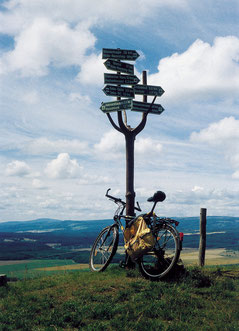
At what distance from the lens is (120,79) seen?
1225 centimetres

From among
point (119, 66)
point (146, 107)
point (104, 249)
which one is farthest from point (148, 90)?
point (104, 249)

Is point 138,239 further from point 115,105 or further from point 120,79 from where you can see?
point 120,79

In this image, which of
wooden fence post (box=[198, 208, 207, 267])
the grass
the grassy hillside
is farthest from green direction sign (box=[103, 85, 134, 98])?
the grass

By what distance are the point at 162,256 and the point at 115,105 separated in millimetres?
6106

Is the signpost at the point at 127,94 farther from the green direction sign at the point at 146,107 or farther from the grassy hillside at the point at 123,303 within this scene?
the grassy hillside at the point at 123,303

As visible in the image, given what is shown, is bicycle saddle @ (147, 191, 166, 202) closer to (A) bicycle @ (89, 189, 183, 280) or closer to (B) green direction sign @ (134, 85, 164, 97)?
(A) bicycle @ (89, 189, 183, 280)

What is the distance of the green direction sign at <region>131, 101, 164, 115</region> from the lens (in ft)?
39.9

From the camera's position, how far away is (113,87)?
1217cm

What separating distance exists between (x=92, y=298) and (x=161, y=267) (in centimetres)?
224

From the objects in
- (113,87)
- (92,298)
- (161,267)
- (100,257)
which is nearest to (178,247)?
(161,267)

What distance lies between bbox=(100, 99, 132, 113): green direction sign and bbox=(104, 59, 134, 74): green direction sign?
4.27 ft

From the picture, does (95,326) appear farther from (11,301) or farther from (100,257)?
(100,257)

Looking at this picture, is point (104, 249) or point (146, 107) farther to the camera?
point (146, 107)

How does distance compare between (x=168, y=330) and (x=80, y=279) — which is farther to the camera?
(x=80, y=279)
